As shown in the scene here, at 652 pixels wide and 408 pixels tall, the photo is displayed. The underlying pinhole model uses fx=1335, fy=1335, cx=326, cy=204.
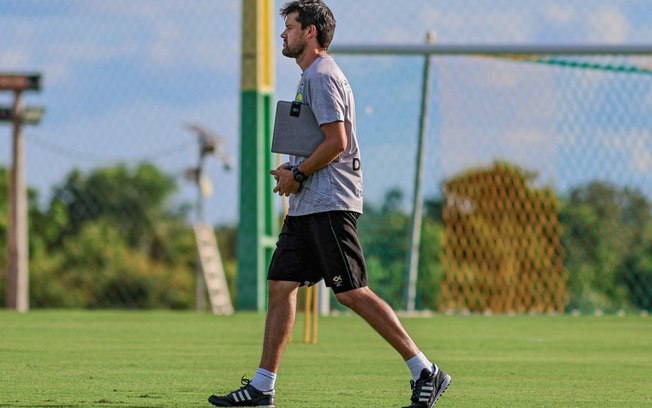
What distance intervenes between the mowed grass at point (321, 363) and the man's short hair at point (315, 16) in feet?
5.51

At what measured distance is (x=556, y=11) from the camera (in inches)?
782

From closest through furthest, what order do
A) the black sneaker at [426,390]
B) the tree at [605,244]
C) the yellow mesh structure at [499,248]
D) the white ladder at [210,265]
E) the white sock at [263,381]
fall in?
1. the black sneaker at [426,390]
2. the white sock at [263,381]
3. the yellow mesh structure at [499,248]
4. the tree at [605,244]
5. the white ladder at [210,265]

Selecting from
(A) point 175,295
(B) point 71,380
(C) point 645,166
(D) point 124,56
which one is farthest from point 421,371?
(A) point 175,295

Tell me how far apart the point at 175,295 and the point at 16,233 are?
1915 inches

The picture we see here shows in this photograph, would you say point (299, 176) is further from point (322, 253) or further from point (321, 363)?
point (321, 363)

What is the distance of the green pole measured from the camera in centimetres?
1694

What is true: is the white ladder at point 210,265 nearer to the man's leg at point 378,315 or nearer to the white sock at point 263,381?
the white sock at point 263,381

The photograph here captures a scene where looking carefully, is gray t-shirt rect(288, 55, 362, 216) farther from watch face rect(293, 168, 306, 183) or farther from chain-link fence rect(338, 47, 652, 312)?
chain-link fence rect(338, 47, 652, 312)

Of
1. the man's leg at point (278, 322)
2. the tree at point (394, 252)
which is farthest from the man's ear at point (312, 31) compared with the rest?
the tree at point (394, 252)

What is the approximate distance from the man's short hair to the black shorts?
836mm

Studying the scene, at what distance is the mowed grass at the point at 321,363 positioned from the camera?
6.33 m

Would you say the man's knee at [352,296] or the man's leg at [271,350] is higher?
the man's knee at [352,296]

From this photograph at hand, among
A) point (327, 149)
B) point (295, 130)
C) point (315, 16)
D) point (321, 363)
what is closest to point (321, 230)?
point (327, 149)

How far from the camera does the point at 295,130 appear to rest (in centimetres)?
600
